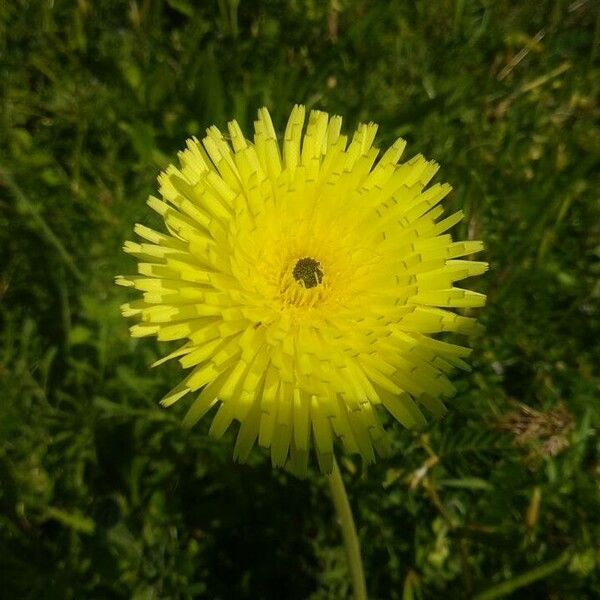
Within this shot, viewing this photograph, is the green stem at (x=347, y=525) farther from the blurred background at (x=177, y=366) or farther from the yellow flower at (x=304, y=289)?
the blurred background at (x=177, y=366)

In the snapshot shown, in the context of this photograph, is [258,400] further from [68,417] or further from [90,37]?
[90,37]

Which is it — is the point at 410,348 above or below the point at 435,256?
below

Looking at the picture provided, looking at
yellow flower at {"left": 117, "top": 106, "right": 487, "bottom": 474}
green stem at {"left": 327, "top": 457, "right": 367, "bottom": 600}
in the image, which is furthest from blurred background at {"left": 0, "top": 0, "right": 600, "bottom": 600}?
yellow flower at {"left": 117, "top": 106, "right": 487, "bottom": 474}

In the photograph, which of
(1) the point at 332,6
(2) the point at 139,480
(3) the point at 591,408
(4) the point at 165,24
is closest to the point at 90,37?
(4) the point at 165,24

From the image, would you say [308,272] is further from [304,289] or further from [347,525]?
[347,525]

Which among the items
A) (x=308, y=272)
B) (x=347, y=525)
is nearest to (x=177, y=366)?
(x=308, y=272)

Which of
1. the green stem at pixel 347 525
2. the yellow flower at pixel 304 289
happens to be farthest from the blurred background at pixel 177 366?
the yellow flower at pixel 304 289
